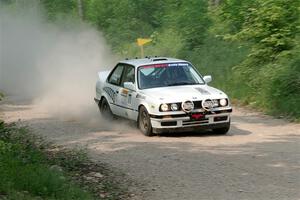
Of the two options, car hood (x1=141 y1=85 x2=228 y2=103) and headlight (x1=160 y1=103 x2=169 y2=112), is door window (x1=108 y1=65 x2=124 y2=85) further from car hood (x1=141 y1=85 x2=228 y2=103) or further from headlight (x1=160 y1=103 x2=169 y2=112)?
headlight (x1=160 y1=103 x2=169 y2=112)

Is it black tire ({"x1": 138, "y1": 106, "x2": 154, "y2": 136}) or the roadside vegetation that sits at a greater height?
the roadside vegetation

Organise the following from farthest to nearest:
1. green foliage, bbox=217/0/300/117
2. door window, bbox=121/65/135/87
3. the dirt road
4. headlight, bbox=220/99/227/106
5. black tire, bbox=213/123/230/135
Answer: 1. green foliage, bbox=217/0/300/117
2. door window, bbox=121/65/135/87
3. black tire, bbox=213/123/230/135
4. headlight, bbox=220/99/227/106
5. the dirt road

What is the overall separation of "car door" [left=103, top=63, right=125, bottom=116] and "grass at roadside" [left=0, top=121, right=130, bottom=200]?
354 cm

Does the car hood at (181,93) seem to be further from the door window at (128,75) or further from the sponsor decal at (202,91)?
the door window at (128,75)

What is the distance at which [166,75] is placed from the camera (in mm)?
13578

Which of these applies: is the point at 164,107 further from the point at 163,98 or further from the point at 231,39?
the point at 231,39

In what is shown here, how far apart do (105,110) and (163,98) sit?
3083mm

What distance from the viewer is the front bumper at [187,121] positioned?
12.3 meters

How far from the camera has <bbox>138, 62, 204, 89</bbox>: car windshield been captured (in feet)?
44.0

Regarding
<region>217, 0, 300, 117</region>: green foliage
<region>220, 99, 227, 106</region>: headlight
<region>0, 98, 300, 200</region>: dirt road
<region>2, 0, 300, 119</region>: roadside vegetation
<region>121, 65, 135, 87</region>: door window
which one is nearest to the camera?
<region>0, 98, 300, 200</region>: dirt road

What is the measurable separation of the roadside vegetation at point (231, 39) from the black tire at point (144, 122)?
3.89 metres

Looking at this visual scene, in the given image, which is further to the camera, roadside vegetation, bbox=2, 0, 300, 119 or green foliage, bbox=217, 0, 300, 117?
roadside vegetation, bbox=2, 0, 300, 119

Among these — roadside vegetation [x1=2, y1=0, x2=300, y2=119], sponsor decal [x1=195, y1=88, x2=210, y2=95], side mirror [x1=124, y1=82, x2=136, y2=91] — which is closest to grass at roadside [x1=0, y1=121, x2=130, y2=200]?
side mirror [x1=124, y1=82, x2=136, y2=91]

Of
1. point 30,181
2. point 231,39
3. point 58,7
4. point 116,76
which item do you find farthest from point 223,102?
point 58,7
